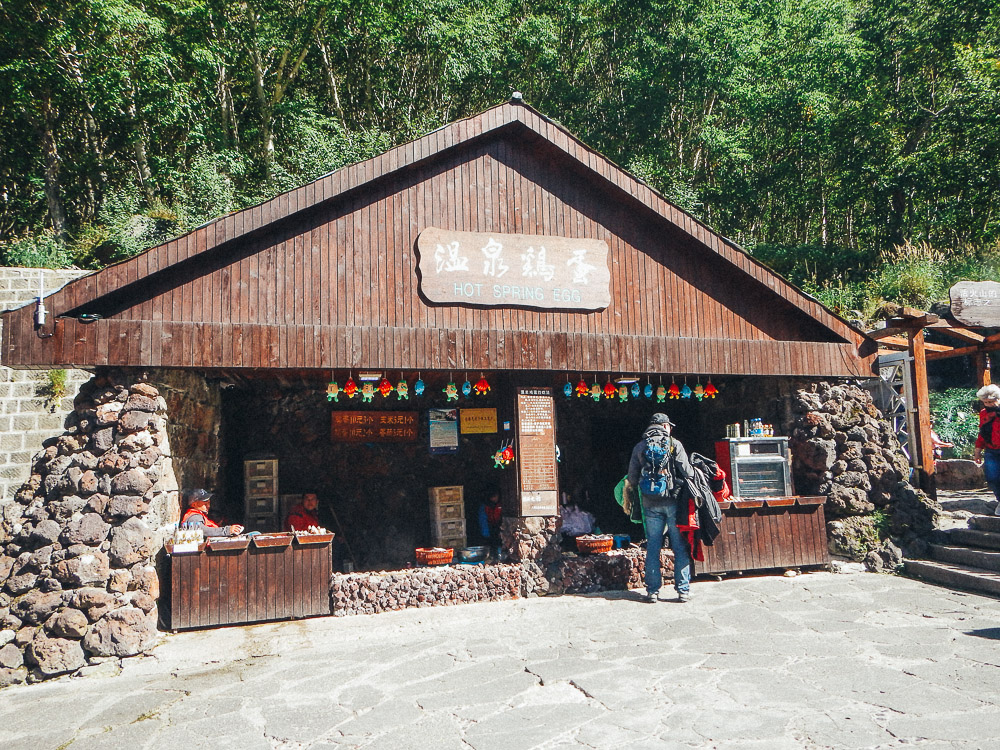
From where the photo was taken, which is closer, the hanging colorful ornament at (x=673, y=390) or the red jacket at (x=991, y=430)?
the red jacket at (x=991, y=430)

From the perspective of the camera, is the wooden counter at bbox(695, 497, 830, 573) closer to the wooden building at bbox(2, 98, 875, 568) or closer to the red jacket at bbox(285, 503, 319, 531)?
the wooden building at bbox(2, 98, 875, 568)

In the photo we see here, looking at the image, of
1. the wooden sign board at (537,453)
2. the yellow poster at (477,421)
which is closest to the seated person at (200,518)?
the wooden sign board at (537,453)

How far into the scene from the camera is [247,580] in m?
7.96

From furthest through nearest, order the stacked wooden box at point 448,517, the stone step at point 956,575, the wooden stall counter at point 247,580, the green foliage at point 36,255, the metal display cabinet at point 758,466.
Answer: the green foliage at point 36,255, the stacked wooden box at point 448,517, the metal display cabinet at point 758,466, the stone step at point 956,575, the wooden stall counter at point 247,580

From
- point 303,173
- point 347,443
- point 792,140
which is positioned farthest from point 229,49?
point 792,140

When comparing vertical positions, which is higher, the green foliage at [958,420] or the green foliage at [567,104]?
the green foliage at [567,104]

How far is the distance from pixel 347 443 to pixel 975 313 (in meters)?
10.6

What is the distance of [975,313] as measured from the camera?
11.8 meters

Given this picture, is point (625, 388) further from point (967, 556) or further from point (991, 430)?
point (967, 556)

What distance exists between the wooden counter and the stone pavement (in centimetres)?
125

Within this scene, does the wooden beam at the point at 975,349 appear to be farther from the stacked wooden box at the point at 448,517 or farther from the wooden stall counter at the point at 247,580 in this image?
the wooden stall counter at the point at 247,580

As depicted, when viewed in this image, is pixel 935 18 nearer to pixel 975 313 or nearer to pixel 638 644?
pixel 975 313

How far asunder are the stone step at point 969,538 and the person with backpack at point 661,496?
4.27 metres

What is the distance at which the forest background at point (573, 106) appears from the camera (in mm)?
19828
